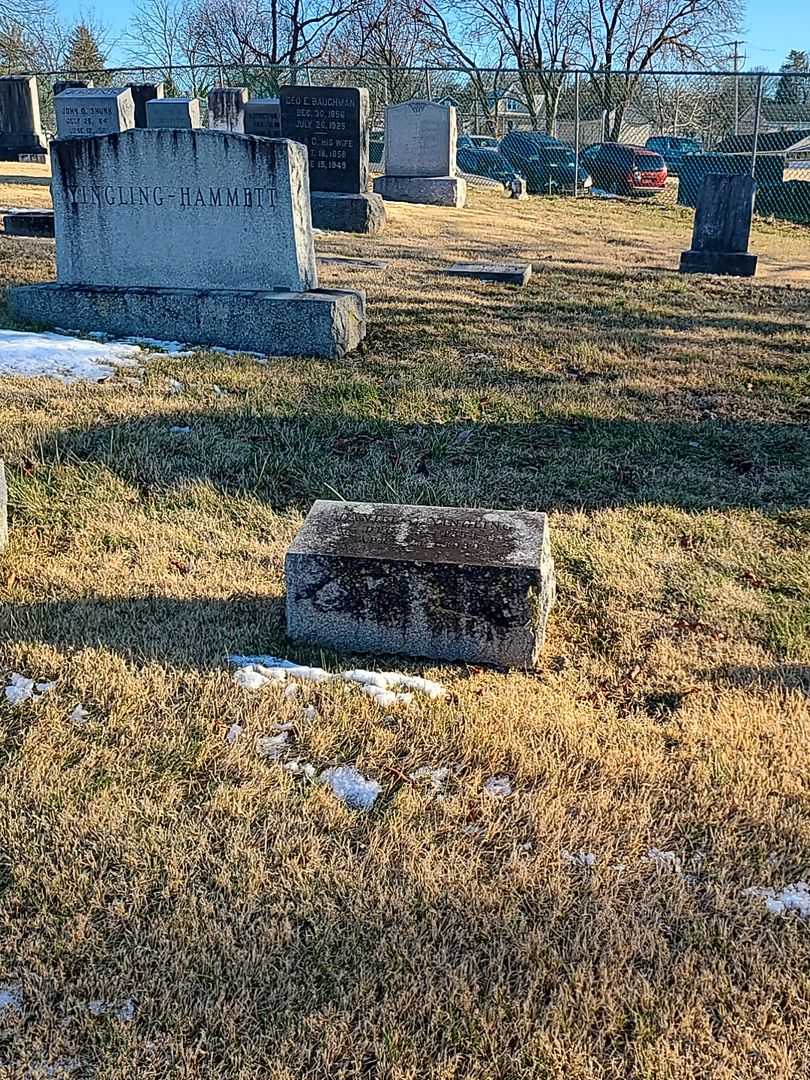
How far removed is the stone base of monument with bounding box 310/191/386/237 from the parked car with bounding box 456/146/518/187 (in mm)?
14630

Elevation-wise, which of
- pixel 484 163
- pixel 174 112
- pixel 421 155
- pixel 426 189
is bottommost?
pixel 426 189

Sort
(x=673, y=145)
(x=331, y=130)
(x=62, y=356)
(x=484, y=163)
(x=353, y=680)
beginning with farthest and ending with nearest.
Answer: (x=673, y=145)
(x=484, y=163)
(x=331, y=130)
(x=62, y=356)
(x=353, y=680)

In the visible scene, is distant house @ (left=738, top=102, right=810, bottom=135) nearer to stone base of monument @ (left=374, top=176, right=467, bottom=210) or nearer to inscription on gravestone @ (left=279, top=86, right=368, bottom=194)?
stone base of monument @ (left=374, top=176, right=467, bottom=210)

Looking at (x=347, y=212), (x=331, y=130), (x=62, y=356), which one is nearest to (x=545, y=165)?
(x=331, y=130)

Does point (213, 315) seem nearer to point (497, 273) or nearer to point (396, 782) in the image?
point (497, 273)

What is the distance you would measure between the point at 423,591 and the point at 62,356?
4030 mm

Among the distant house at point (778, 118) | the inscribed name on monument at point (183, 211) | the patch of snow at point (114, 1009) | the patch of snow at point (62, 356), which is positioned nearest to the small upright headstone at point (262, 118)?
the inscribed name on monument at point (183, 211)

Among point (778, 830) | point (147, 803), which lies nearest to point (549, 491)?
point (778, 830)

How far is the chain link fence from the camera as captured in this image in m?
20.9

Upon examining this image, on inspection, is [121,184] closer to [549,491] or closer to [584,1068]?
[549,491]

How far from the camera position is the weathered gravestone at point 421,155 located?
17.9m

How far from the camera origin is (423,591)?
2816mm

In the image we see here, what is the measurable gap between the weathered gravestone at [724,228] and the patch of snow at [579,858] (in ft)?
34.5

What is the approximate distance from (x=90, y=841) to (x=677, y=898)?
1346mm
